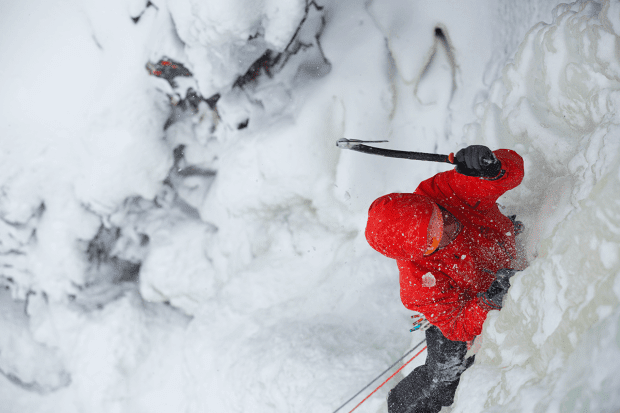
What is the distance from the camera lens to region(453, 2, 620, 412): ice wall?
69 centimetres

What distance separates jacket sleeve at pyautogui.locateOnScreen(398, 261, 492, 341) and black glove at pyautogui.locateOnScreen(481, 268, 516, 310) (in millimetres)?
33

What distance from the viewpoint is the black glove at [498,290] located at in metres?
1.14

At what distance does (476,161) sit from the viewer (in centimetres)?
103

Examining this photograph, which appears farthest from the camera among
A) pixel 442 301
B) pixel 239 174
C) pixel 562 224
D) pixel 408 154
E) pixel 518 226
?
pixel 239 174

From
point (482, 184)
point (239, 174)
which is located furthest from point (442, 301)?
point (239, 174)

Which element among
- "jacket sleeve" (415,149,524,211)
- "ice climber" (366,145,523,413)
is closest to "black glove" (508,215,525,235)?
"ice climber" (366,145,523,413)

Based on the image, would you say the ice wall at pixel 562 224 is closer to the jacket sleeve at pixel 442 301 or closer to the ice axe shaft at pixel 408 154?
the jacket sleeve at pixel 442 301

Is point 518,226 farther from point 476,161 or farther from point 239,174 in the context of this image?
point 239,174

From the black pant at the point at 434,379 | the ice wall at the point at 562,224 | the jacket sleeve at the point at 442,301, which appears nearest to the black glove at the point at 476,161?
the ice wall at the point at 562,224

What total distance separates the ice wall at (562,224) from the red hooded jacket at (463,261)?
0.10m

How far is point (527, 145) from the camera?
140cm

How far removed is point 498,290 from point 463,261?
0.13 m

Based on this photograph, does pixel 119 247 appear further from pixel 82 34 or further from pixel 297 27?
pixel 297 27

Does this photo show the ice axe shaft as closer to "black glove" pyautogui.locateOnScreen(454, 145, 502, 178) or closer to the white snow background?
"black glove" pyautogui.locateOnScreen(454, 145, 502, 178)
